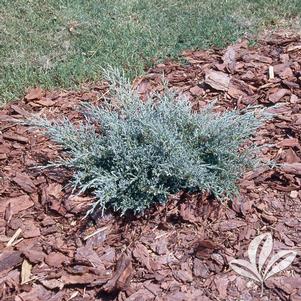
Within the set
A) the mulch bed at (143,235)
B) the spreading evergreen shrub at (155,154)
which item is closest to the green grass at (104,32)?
the mulch bed at (143,235)

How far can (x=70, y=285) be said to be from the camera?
303 cm

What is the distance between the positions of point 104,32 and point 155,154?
2.36 m

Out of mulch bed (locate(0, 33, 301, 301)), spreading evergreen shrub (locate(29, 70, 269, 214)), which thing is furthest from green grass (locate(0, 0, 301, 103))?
spreading evergreen shrub (locate(29, 70, 269, 214))

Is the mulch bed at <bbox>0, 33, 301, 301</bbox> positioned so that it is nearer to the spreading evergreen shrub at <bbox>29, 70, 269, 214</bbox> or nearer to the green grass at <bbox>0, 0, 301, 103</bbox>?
the spreading evergreen shrub at <bbox>29, 70, 269, 214</bbox>

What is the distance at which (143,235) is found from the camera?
127 inches

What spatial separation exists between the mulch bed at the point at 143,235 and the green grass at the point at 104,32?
91 cm

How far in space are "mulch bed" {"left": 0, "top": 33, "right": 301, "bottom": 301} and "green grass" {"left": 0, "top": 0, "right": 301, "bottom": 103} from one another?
2.99 ft

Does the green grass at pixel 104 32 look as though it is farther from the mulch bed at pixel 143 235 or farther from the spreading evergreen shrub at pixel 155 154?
the spreading evergreen shrub at pixel 155 154

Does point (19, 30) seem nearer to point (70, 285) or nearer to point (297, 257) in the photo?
point (70, 285)

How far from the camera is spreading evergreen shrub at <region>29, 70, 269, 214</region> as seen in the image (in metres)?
3.18

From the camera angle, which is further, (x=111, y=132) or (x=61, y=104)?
(x=61, y=104)

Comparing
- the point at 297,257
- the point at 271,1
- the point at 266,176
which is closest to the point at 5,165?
the point at 266,176

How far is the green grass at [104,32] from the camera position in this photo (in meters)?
4.77

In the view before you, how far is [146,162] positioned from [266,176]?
76 cm
